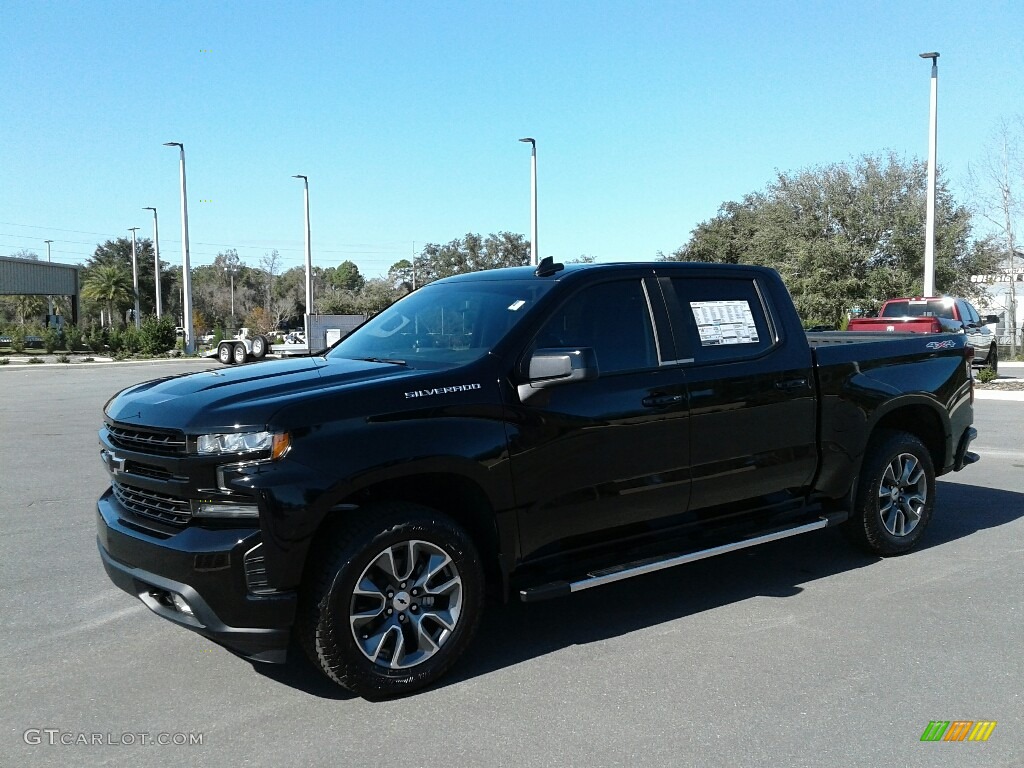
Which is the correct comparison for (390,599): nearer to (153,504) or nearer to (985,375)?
(153,504)

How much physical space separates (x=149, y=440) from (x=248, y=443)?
591mm

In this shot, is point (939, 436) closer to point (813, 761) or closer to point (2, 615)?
point (813, 761)

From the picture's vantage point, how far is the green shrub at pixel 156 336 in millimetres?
40969

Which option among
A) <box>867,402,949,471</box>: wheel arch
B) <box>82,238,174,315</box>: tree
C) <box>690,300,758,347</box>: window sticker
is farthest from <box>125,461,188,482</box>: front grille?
<box>82,238,174,315</box>: tree

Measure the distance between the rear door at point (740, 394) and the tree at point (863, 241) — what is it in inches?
1188

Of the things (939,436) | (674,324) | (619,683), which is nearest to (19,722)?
(619,683)

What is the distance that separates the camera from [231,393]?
3906 mm

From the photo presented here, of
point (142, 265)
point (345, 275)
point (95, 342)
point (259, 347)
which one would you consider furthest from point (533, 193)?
point (345, 275)

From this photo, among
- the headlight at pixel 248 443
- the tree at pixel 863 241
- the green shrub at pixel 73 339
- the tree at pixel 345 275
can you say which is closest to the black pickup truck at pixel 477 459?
the headlight at pixel 248 443

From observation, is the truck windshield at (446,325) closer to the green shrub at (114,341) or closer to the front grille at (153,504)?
the front grille at (153,504)

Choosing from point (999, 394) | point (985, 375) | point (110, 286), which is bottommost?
point (999, 394)

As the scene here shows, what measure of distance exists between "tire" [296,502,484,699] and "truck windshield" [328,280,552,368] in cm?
89

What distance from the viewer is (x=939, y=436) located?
6.33 meters

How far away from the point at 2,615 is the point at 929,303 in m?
19.4
